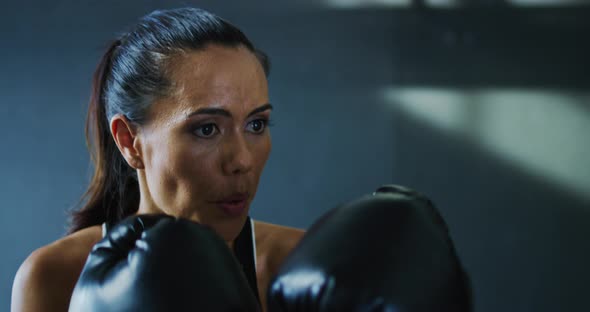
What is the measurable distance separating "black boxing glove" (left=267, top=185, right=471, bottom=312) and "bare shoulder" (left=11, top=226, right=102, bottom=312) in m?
0.64

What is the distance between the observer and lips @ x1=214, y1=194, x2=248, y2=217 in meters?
1.01

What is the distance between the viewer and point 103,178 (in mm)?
1267

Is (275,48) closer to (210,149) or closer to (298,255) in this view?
(210,149)

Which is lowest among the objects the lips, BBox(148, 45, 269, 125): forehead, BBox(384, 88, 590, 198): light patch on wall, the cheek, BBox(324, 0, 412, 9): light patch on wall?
BBox(384, 88, 590, 198): light patch on wall

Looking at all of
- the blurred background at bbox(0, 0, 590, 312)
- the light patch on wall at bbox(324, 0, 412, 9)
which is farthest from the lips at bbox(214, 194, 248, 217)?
the light patch on wall at bbox(324, 0, 412, 9)

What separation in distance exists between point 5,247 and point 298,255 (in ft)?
6.59

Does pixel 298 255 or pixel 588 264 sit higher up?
pixel 298 255

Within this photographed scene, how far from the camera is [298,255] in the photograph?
2.09ft

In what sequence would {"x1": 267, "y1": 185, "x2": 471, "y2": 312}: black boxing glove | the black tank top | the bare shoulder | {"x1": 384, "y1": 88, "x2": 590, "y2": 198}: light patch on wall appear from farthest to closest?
1. {"x1": 384, "y1": 88, "x2": 590, "y2": 198}: light patch on wall
2. the black tank top
3. the bare shoulder
4. {"x1": 267, "y1": 185, "x2": 471, "y2": 312}: black boxing glove

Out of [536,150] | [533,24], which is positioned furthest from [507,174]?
Result: [533,24]

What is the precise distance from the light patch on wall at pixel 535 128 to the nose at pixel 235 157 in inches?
58.5

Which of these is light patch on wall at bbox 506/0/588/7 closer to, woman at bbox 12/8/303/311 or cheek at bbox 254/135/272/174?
woman at bbox 12/8/303/311

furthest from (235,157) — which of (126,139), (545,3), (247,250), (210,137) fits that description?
(545,3)

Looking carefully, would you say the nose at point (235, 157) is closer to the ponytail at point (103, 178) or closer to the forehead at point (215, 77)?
the forehead at point (215, 77)
